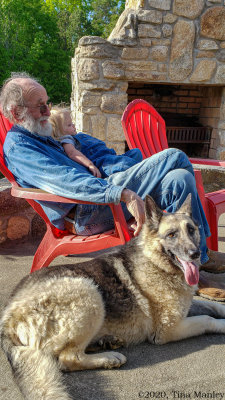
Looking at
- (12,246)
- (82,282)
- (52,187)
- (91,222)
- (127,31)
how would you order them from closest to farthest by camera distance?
(82,282)
(52,187)
(91,222)
(12,246)
(127,31)

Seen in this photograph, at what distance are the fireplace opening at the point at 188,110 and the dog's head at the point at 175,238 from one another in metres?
5.43

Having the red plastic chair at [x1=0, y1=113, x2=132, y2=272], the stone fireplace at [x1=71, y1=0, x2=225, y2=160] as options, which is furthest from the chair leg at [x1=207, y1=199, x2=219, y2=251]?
the stone fireplace at [x1=71, y1=0, x2=225, y2=160]

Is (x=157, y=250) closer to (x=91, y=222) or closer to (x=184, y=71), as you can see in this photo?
(x=91, y=222)

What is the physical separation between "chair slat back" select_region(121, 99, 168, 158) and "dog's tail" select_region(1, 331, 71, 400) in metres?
2.87

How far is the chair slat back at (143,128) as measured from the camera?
4.16 m

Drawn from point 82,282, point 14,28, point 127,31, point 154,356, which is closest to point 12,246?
point 82,282

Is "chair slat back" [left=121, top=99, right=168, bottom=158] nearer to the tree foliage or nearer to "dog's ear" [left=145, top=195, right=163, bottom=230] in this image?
"dog's ear" [left=145, top=195, right=163, bottom=230]

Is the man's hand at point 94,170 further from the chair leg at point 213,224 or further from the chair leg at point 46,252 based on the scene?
the chair leg at point 213,224

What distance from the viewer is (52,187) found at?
2406 mm

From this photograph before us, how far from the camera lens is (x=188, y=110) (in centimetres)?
778

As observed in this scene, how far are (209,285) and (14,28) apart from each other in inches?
575

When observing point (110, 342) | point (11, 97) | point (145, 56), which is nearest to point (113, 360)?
point (110, 342)

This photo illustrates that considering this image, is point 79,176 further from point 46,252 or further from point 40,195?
point 46,252

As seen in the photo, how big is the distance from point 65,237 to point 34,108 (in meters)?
1.10
